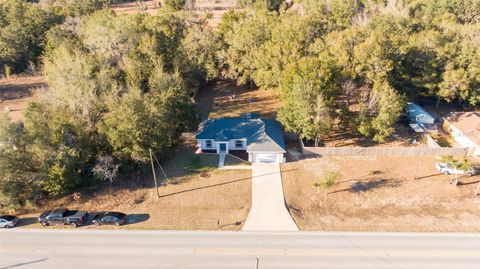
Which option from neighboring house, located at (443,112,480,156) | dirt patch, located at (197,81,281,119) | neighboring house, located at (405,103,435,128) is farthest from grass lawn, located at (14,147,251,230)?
neighboring house, located at (443,112,480,156)

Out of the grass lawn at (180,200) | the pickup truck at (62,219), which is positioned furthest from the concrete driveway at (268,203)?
the pickup truck at (62,219)

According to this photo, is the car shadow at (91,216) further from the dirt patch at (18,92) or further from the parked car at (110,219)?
the dirt patch at (18,92)

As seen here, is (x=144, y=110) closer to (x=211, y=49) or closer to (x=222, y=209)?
(x=222, y=209)

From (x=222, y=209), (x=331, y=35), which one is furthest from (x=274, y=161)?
Answer: (x=331, y=35)

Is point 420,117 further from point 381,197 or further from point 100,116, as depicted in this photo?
point 100,116

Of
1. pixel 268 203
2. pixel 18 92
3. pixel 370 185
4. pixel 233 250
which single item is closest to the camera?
pixel 233 250

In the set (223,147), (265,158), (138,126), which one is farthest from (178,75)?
(265,158)
